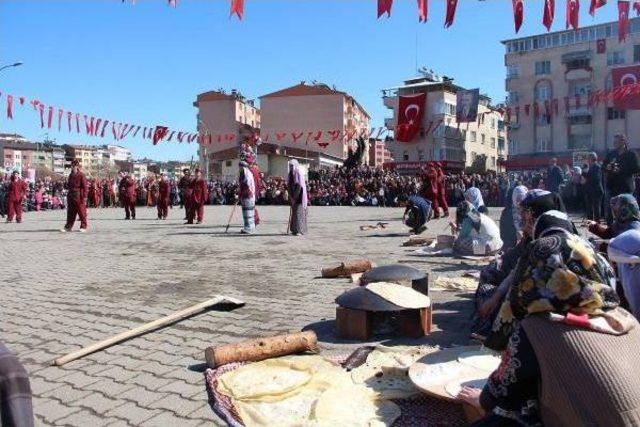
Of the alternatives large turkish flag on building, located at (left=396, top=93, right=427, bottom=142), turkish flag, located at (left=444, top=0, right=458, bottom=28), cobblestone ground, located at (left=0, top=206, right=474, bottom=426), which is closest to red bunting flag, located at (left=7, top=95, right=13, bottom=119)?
cobblestone ground, located at (left=0, top=206, right=474, bottom=426)

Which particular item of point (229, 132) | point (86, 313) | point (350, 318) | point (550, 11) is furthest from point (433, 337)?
point (229, 132)

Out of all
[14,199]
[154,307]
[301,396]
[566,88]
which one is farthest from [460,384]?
[566,88]

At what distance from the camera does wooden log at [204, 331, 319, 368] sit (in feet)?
13.8

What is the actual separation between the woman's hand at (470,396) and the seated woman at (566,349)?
0.35 metres

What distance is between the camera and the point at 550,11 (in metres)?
9.51

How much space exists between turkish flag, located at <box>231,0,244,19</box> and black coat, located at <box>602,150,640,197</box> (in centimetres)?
726

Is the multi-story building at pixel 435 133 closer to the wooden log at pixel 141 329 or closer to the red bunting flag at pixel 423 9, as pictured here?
the red bunting flag at pixel 423 9

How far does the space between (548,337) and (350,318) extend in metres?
2.77

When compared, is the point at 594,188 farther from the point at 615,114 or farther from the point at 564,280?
the point at 615,114

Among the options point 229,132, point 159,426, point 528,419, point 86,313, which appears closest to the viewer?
point 528,419

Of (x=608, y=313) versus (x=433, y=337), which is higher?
(x=608, y=313)

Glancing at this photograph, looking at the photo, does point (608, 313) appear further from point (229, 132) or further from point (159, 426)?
point (229, 132)

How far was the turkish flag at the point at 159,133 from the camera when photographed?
104 ft

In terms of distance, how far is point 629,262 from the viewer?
452cm
